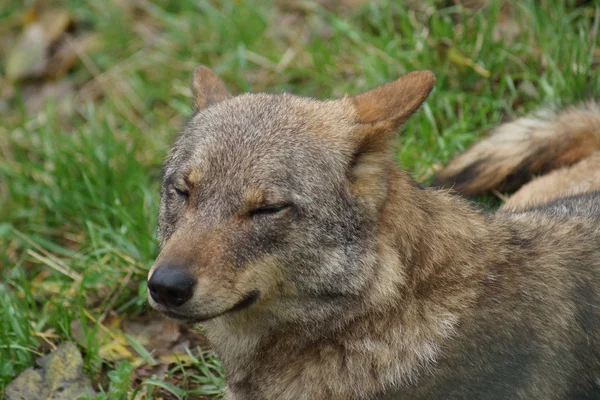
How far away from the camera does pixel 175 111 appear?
7582 millimetres

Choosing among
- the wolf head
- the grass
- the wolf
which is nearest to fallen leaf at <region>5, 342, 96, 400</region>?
the grass

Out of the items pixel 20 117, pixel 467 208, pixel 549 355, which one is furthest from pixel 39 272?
pixel 549 355

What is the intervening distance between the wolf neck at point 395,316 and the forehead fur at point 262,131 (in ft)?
1.19

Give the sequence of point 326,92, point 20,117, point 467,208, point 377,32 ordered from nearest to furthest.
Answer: point 467,208, point 326,92, point 377,32, point 20,117

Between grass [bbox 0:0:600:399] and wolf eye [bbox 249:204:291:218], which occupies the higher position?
wolf eye [bbox 249:204:291:218]

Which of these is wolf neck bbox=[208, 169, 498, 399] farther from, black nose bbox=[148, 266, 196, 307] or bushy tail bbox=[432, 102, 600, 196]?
bushy tail bbox=[432, 102, 600, 196]

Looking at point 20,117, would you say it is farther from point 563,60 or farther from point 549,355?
point 549,355

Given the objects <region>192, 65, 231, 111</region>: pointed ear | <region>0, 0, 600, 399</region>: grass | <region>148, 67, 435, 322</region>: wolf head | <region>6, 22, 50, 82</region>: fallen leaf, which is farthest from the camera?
<region>6, 22, 50, 82</region>: fallen leaf

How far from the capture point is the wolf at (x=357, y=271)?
3.49 metres

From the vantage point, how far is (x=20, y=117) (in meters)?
7.95

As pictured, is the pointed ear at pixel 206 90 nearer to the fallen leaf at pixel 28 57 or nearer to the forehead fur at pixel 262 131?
the forehead fur at pixel 262 131

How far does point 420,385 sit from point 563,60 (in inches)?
137

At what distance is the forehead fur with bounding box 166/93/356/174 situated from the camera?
360cm

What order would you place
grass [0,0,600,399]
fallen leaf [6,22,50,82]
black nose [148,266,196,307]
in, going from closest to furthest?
black nose [148,266,196,307]
grass [0,0,600,399]
fallen leaf [6,22,50,82]
